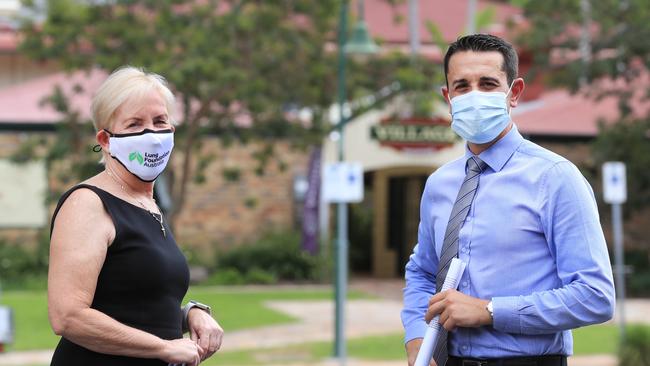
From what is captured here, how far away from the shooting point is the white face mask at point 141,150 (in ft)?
11.2

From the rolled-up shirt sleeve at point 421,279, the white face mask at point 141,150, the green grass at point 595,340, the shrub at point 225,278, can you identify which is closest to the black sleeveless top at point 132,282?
the white face mask at point 141,150

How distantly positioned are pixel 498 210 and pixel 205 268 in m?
22.8

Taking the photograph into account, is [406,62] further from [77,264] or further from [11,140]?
[77,264]

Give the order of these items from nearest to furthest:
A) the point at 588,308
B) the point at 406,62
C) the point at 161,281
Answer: the point at 588,308, the point at 161,281, the point at 406,62

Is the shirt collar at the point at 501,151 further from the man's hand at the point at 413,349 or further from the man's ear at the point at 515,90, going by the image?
the man's hand at the point at 413,349

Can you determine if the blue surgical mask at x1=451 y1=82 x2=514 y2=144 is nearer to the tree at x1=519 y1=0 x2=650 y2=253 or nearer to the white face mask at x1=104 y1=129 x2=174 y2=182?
the white face mask at x1=104 y1=129 x2=174 y2=182

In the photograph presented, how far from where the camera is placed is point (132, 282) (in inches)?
130

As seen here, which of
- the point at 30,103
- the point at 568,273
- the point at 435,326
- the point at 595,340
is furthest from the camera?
the point at 30,103

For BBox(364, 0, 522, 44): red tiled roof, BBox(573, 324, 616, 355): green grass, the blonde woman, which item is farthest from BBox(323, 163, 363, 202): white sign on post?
BBox(364, 0, 522, 44): red tiled roof

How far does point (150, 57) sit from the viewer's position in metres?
17.9

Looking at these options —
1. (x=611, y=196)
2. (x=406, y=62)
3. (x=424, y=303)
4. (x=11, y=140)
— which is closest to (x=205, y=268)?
(x=11, y=140)

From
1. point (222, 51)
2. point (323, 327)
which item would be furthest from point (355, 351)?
point (222, 51)

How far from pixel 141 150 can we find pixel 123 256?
350 millimetres

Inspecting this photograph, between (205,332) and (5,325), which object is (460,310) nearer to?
(205,332)
